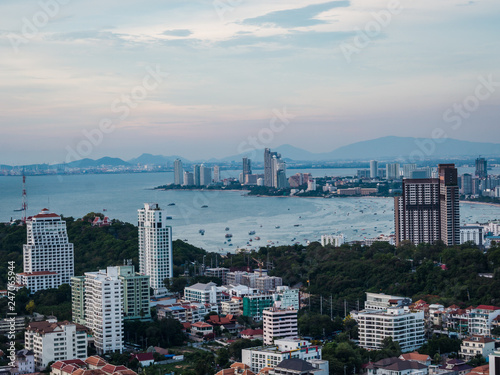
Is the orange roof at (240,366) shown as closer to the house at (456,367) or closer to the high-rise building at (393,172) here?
the house at (456,367)

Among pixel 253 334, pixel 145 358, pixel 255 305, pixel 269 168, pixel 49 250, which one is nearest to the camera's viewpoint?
pixel 145 358

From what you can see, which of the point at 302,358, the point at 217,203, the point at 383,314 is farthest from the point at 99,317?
the point at 217,203

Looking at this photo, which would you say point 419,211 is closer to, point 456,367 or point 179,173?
point 456,367

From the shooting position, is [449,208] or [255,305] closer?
[255,305]

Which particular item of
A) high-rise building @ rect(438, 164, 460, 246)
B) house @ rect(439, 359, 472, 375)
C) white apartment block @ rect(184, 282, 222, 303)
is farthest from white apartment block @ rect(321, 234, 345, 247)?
house @ rect(439, 359, 472, 375)

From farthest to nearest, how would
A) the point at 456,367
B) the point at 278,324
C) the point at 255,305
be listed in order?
the point at 255,305
the point at 278,324
the point at 456,367

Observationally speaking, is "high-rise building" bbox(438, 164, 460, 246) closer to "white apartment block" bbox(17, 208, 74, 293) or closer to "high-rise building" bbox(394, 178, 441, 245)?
"high-rise building" bbox(394, 178, 441, 245)

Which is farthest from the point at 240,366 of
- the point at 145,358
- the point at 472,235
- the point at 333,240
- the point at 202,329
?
the point at 472,235

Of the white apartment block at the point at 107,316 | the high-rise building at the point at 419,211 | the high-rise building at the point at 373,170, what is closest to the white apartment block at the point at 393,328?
the white apartment block at the point at 107,316
